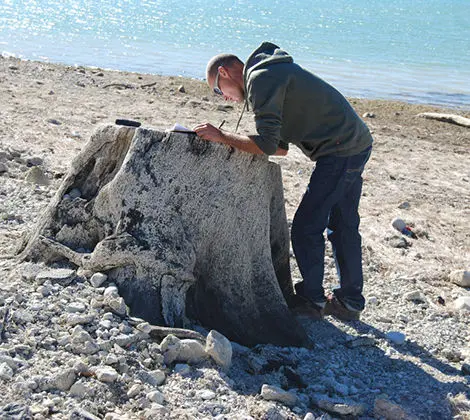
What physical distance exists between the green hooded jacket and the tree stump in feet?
0.99

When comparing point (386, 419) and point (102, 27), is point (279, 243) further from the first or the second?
point (102, 27)

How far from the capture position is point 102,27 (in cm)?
3133

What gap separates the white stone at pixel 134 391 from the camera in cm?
389

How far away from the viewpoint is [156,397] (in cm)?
388

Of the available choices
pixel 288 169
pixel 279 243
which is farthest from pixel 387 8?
pixel 279 243

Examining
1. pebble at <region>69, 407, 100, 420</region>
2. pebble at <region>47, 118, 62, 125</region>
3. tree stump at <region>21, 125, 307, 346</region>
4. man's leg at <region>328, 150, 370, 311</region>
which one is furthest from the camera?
pebble at <region>47, 118, 62, 125</region>

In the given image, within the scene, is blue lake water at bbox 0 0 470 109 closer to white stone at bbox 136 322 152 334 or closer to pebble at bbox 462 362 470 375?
pebble at bbox 462 362 470 375

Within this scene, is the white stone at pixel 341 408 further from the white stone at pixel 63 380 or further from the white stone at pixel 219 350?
the white stone at pixel 63 380

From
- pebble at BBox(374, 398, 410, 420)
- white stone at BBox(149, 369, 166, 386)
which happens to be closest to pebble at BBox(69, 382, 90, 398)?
white stone at BBox(149, 369, 166, 386)

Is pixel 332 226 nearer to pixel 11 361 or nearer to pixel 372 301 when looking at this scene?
pixel 372 301

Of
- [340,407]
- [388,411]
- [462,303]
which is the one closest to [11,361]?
[340,407]

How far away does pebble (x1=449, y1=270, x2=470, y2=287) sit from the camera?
23.1ft

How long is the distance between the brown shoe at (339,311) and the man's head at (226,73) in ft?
5.85

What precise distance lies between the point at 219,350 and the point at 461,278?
3.43m
